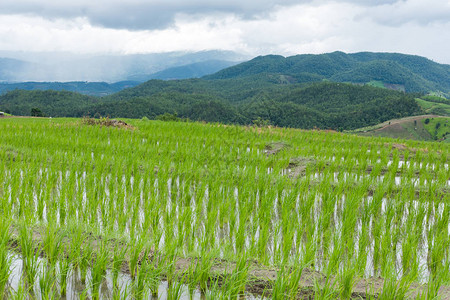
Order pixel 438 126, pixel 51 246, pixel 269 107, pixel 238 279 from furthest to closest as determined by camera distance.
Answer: pixel 269 107 < pixel 438 126 < pixel 51 246 < pixel 238 279

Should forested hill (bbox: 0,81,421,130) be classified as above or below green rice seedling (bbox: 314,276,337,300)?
above

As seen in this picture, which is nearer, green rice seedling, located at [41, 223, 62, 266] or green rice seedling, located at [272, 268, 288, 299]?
green rice seedling, located at [272, 268, 288, 299]

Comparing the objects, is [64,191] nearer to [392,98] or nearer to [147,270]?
[147,270]

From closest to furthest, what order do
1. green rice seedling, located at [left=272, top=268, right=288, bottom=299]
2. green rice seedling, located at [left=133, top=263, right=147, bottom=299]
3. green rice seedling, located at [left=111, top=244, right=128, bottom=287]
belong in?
green rice seedling, located at [left=272, top=268, right=288, bottom=299], green rice seedling, located at [left=133, top=263, right=147, bottom=299], green rice seedling, located at [left=111, top=244, right=128, bottom=287]

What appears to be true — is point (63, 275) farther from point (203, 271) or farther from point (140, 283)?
point (203, 271)

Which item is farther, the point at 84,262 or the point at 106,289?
the point at 84,262

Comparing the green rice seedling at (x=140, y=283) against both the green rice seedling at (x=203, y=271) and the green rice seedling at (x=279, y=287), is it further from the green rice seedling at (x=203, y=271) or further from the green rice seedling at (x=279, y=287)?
the green rice seedling at (x=279, y=287)

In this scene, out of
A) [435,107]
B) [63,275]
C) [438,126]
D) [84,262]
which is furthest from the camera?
[435,107]

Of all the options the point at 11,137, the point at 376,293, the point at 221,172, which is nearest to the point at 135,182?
the point at 221,172

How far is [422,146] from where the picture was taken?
1045 cm

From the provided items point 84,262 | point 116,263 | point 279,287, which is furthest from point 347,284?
point 84,262

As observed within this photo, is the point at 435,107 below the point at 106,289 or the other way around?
the other way around

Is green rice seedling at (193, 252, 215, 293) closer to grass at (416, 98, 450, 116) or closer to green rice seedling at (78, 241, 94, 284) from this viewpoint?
green rice seedling at (78, 241, 94, 284)

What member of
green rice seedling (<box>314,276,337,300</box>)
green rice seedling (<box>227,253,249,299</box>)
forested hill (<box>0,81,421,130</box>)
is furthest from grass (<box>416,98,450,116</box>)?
green rice seedling (<box>227,253,249,299</box>)
